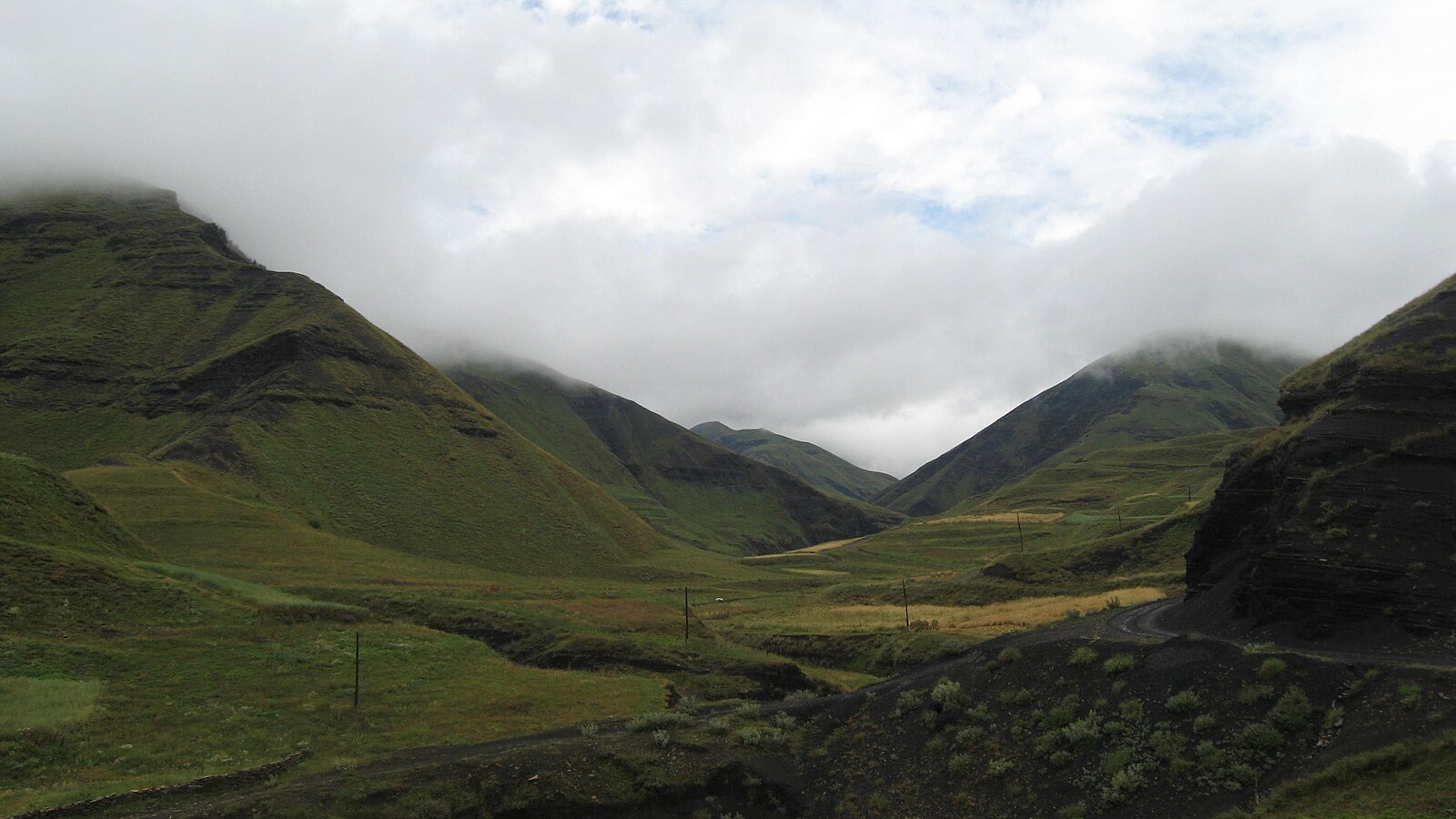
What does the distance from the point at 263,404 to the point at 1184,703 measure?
14363 cm

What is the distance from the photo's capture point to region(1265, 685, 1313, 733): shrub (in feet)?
61.5

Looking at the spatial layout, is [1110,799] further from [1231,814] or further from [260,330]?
[260,330]

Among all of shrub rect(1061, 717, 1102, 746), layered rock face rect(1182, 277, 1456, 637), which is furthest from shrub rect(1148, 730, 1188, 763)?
layered rock face rect(1182, 277, 1456, 637)

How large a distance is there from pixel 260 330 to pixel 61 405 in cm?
3393

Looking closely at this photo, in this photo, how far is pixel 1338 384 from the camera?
34.8 meters

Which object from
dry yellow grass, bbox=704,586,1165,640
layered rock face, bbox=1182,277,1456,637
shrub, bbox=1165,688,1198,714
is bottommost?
dry yellow grass, bbox=704,586,1165,640

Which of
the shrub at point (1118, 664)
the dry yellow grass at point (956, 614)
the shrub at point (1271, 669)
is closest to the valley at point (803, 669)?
the shrub at point (1271, 669)

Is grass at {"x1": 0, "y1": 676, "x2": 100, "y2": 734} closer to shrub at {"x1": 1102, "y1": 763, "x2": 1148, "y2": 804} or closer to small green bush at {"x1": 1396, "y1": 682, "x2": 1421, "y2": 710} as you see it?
shrub at {"x1": 1102, "y1": 763, "x2": 1148, "y2": 804}

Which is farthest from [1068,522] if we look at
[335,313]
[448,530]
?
[335,313]

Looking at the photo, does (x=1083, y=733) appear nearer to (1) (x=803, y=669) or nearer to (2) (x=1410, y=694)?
(2) (x=1410, y=694)

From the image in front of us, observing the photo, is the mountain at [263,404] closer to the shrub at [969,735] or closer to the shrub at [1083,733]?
the shrub at [969,735]

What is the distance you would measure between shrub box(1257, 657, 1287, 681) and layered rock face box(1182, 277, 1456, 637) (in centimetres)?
605

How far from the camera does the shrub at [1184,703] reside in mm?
20984

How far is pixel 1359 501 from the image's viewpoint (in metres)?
27.1
